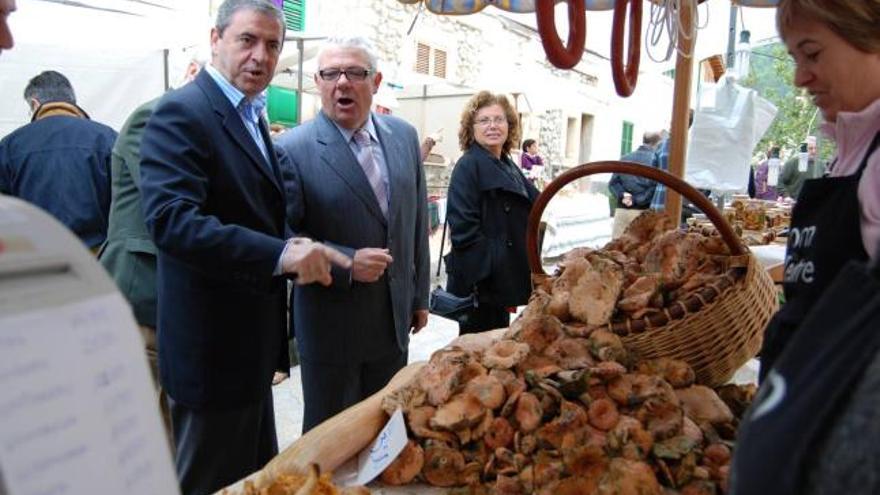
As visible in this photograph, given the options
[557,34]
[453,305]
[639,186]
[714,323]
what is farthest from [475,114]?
[639,186]

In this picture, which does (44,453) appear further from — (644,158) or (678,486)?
(644,158)

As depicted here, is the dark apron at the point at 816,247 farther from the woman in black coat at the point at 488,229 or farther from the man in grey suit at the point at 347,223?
the woman in black coat at the point at 488,229

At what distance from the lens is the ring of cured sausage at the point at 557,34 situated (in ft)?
5.41

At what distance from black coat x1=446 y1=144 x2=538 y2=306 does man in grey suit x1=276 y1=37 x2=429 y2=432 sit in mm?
702

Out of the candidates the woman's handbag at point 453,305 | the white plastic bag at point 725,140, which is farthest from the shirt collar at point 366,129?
Result: the white plastic bag at point 725,140

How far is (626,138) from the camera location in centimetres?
2136

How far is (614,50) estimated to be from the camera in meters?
2.04

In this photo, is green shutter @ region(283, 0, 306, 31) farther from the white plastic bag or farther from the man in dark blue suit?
the man in dark blue suit

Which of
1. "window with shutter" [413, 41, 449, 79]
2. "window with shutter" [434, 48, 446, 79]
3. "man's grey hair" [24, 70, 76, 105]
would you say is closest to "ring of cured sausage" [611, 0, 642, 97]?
"man's grey hair" [24, 70, 76, 105]

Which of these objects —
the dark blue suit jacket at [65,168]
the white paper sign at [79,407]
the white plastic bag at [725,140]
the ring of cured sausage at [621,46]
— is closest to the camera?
the white paper sign at [79,407]

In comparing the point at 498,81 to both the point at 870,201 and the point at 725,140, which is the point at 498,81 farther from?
the point at 870,201

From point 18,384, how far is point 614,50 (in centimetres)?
198

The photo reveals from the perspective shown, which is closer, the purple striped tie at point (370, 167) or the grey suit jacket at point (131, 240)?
the grey suit jacket at point (131, 240)

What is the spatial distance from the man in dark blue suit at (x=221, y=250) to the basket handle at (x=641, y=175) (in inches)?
22.9
